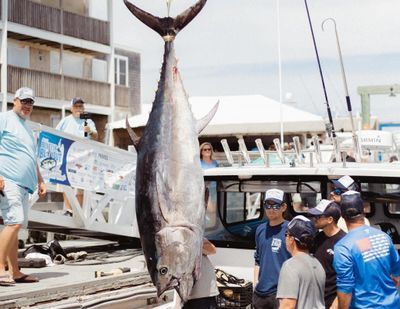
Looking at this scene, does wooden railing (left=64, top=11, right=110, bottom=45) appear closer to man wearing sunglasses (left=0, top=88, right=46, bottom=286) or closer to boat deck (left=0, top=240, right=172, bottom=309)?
man wearing sunglasses (left=0, top=88, right=46, bottom=286)

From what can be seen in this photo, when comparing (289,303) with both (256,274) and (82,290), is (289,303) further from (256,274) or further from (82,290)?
(82,290)

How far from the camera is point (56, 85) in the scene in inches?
1119

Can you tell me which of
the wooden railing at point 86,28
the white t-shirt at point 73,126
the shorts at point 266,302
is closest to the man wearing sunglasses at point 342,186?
the shorts at point 266,302

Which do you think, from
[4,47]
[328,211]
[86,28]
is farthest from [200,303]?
[86,28]

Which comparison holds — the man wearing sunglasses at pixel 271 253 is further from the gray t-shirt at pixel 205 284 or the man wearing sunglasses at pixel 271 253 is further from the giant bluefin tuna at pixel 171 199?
the giant bluefin tuna at pixel 171 199

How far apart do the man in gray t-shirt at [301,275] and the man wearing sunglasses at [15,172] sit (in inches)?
87.5

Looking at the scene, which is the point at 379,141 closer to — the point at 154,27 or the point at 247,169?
the point at 247,169

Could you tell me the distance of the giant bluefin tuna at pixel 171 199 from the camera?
375 centimetres

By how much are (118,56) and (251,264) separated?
30767mm

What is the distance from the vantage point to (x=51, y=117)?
28359mm

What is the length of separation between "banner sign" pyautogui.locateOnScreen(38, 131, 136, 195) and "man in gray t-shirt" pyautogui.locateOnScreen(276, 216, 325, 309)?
3659 mm

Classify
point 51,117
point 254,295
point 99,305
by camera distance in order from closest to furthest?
point 99,305
point 254,295
point 51,117

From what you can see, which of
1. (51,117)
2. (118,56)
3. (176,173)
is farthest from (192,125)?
(118,56)

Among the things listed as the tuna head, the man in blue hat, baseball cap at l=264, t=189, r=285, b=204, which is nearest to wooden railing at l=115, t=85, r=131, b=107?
baseball cap at l=264, t=189, r=285, b=204
